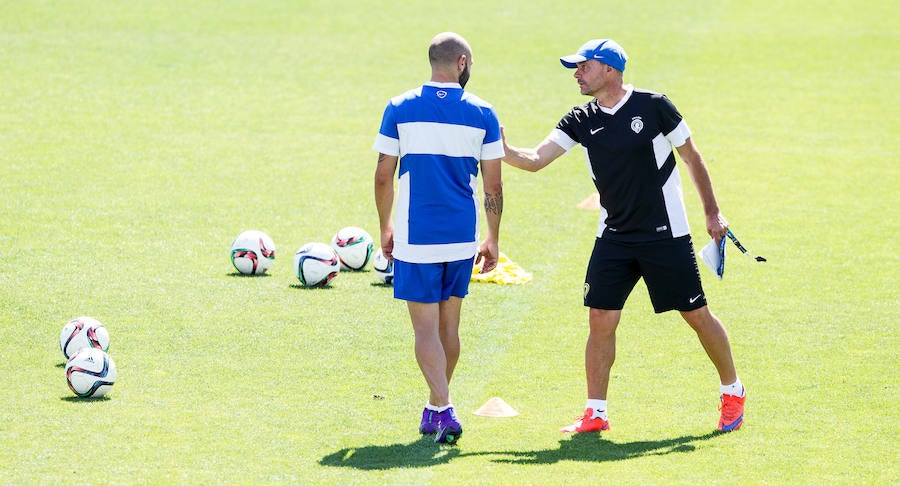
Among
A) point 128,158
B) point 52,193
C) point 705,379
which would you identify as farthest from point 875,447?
point 128,158

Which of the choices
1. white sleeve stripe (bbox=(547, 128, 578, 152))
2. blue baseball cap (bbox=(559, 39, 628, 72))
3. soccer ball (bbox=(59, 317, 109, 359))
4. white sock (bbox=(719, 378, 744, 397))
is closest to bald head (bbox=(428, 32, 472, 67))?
blue baseball cap (bbox=(559, 39, 628, 72))

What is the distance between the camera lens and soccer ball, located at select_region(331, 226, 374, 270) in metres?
13.4

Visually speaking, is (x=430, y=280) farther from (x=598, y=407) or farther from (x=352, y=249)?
(x=352, y=249)

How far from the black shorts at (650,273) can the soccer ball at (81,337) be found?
13.5 feet

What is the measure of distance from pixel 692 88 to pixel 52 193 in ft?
45.3

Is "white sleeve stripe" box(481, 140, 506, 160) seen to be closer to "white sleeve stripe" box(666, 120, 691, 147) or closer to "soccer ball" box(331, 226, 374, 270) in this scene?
"white sleeve stripe" box(666, 120, 691, 147)

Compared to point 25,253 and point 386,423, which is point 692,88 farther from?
point 386,423

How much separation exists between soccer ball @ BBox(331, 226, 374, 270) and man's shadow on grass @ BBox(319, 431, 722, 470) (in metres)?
5.42

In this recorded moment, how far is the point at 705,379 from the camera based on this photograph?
388 inches

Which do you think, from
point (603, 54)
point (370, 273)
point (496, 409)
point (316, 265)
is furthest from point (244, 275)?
point (603, 54)

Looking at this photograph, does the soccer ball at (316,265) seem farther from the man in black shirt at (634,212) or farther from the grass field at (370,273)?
the man in black shirt at (634,212)

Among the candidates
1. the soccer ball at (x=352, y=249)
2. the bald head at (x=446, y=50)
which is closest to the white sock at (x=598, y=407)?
the bald head at (x=446, y=50)

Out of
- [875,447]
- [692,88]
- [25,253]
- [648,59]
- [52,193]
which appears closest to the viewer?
[875,447]

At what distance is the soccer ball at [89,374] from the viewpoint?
890 cm
